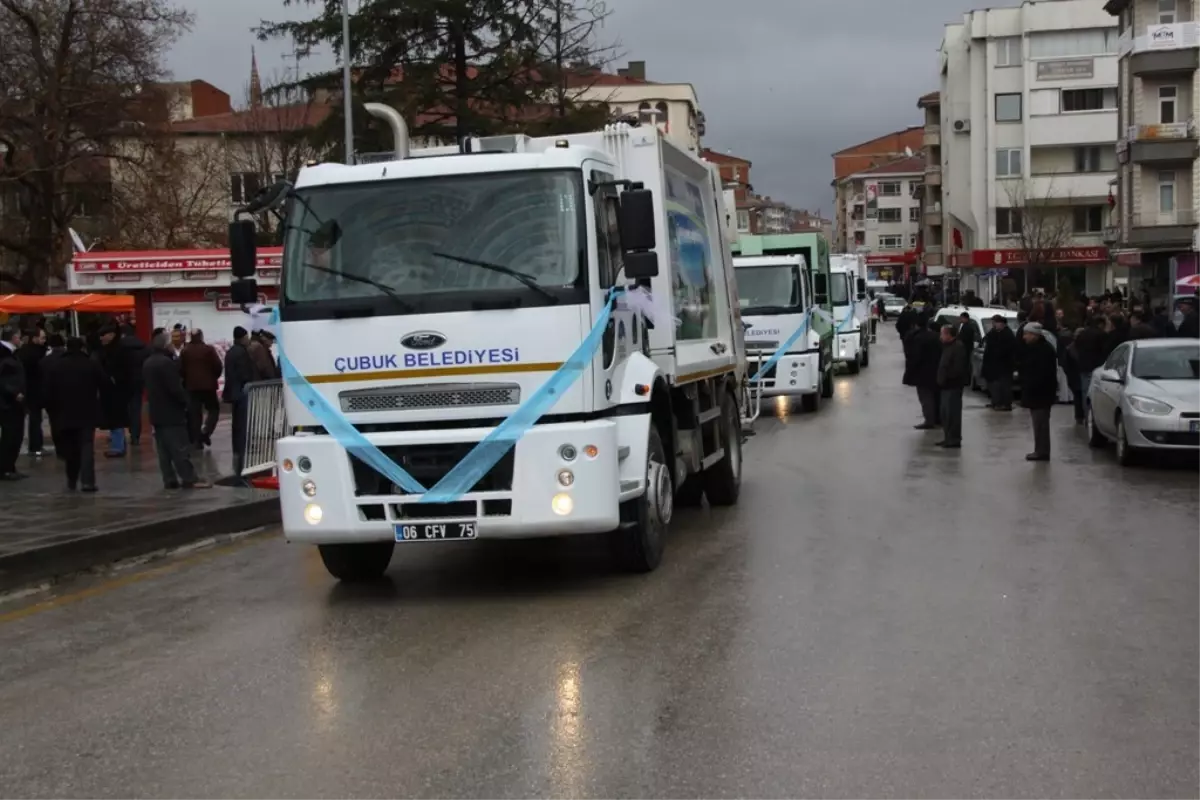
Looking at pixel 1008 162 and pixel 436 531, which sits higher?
pixel 1008 162

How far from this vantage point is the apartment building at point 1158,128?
50.5 metres

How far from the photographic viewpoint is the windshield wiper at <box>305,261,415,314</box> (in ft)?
28.9

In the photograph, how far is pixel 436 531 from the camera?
8852 mm

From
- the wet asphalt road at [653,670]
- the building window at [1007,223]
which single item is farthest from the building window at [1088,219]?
the wet asphalt road at [653,670]

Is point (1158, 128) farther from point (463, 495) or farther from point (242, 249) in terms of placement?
point (463, 495)

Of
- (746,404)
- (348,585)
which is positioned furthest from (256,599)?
(746,404)

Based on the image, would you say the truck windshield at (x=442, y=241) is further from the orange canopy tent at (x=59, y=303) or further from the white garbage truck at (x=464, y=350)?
the orange canopy tent at (x=59, y=303)

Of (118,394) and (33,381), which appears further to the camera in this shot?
(33,381)

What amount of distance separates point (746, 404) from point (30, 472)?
9.27 m

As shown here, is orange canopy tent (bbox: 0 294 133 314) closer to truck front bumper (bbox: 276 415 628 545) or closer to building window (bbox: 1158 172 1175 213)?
truck front bumper (bbox: 276 415 628 545)

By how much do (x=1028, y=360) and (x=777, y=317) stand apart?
24.5 ft

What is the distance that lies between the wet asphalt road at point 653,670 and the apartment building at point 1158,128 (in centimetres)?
4329

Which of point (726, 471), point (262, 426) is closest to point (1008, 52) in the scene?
point (262, 426)

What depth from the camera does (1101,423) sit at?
58.2 feet
